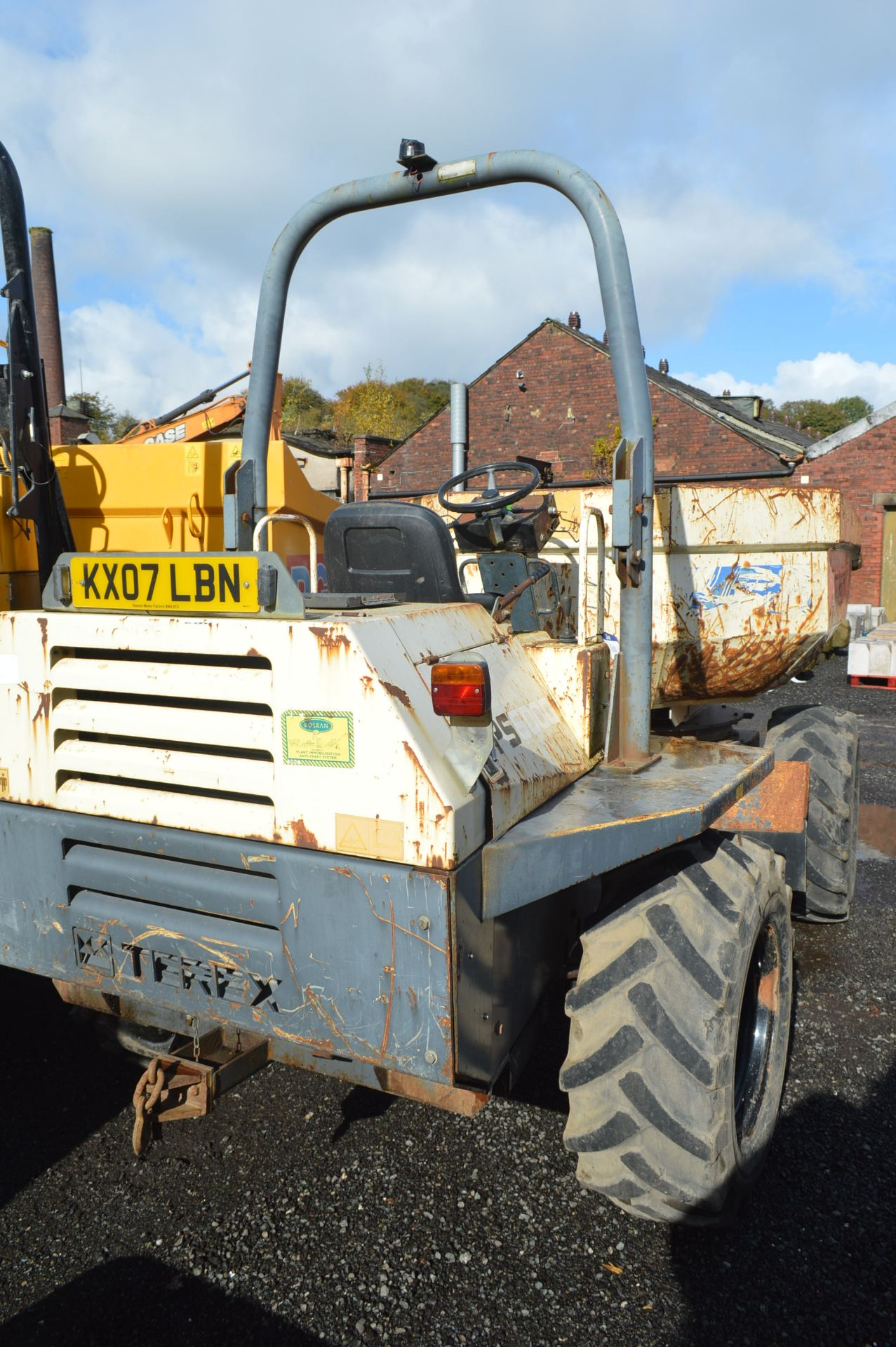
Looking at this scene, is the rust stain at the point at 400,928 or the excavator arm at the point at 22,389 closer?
the rust stain at the point at 400,928

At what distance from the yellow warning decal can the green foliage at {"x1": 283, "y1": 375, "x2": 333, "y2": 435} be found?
40.7 meters

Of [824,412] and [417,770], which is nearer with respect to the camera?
[417,770]

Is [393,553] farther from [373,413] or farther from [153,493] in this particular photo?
[373,413]

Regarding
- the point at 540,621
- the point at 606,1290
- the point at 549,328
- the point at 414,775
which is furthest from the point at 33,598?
the point at 549,328

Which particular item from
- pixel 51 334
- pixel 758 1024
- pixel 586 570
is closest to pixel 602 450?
pixel 51 334

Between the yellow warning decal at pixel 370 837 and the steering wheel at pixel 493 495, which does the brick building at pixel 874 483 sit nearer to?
the steering wheel at pixel 493 495

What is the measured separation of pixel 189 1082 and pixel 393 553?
4.86 feet

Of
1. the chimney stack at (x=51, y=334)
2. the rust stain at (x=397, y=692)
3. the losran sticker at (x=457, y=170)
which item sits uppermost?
the chimney stack at (x=51, y=334)

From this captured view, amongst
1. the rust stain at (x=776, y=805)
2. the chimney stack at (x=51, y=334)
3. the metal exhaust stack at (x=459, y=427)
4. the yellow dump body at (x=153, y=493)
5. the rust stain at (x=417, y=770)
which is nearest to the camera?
the rust stain at (x=417, y=770)

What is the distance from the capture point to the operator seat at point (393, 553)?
2.65m

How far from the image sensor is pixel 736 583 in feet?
12.4

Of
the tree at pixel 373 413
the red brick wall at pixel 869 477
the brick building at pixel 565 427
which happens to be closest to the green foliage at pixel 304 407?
the tree at pixel 373 413

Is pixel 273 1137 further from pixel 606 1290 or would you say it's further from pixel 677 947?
pixel 677 947

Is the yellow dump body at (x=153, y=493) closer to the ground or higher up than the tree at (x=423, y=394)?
closer to the ground
